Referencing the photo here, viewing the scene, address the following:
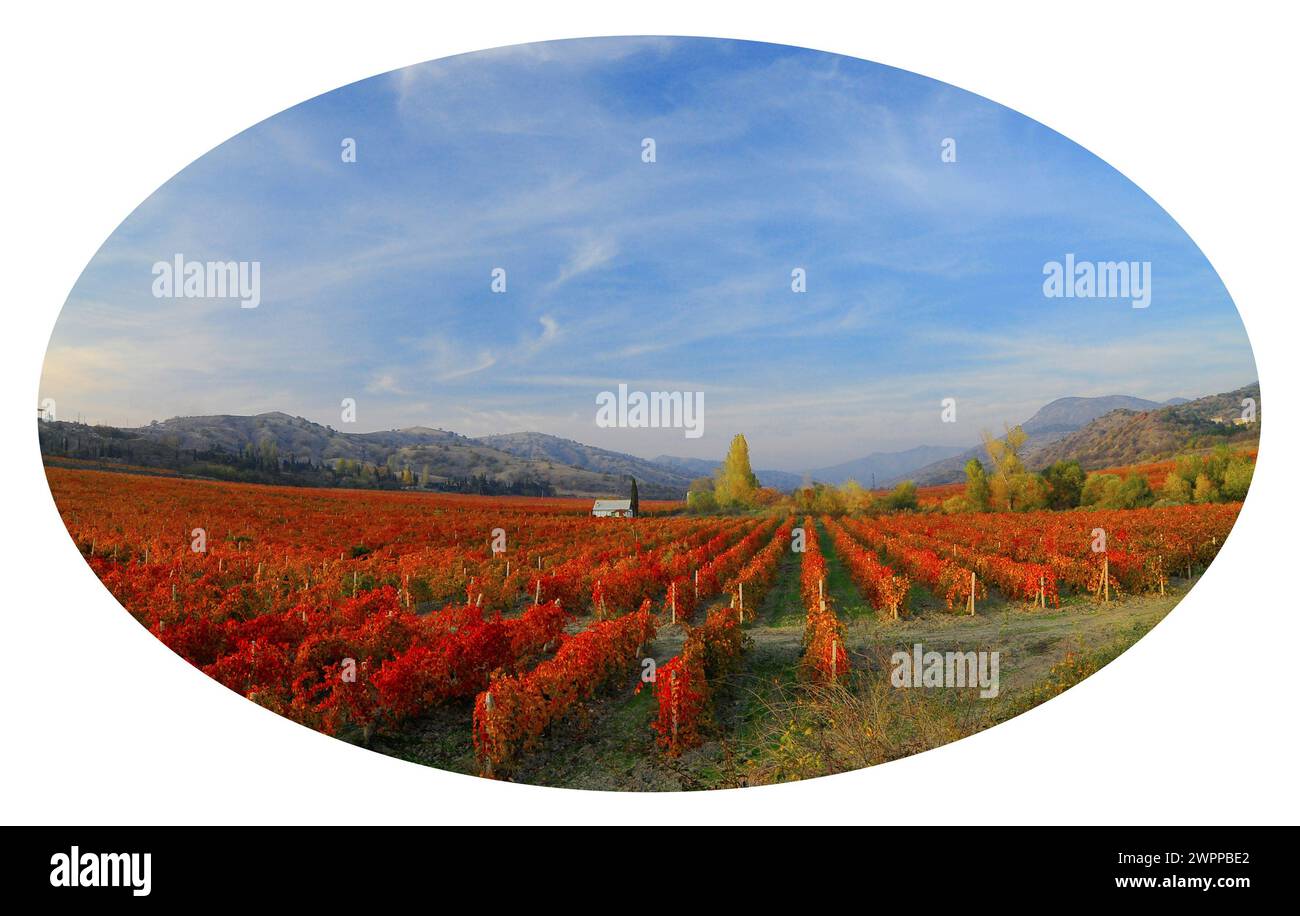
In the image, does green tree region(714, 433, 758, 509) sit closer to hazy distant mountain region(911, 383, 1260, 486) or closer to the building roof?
the building roof

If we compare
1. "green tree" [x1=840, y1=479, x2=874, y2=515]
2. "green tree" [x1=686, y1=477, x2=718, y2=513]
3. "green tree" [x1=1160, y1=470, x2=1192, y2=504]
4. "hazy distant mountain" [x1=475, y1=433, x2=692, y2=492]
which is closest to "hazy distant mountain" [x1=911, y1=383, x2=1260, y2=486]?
"green tree" [x1=1160, y1=470, x2=1192, y2=504]

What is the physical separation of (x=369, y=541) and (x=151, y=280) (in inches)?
104

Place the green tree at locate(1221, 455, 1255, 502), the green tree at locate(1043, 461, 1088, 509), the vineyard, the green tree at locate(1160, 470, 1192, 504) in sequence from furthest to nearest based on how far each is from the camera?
the green tree at locate(1221, 455, 1255, 502), the green tree at locate(1160, 470, 1192, 504), the green tree at locate(1043, 461, 1088, 509), the vineyard

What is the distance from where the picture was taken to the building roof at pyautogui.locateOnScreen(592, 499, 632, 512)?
21.0 ft

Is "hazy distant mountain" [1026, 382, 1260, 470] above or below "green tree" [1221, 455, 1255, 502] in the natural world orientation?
above

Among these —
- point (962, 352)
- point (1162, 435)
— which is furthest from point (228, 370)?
point (1162, 435)

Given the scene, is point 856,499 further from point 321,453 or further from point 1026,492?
point 321,453

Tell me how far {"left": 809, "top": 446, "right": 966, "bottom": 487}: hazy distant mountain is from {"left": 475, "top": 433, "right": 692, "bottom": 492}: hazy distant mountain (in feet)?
3.80

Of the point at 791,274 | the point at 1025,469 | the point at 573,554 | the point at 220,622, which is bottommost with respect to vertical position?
the point at 220,622

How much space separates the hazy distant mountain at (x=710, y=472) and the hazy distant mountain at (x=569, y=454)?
130mm

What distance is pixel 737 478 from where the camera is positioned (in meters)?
6.31

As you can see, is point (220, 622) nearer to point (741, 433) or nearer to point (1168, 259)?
point (741, 433)

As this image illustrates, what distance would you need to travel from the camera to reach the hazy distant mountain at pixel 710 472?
627 cm

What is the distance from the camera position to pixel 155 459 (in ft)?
21.5
